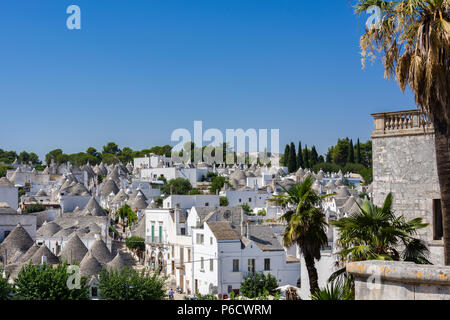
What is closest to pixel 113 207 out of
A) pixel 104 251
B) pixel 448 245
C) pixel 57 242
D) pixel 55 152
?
pixel 57 242

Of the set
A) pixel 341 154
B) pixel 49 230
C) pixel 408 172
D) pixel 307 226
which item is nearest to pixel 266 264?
pixel 307 226

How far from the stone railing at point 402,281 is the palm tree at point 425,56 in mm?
3744

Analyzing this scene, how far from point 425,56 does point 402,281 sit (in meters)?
4.67

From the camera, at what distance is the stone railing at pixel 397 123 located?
1398 cm

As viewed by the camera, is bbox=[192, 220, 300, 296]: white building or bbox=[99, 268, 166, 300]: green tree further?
bbox=[192, 220, 300, 296]: white building

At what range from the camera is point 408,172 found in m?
14.1

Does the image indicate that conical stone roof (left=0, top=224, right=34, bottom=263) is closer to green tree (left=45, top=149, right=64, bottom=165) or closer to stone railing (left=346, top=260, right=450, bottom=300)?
stone railing (left=346, top=260, right=450, bottom=300)

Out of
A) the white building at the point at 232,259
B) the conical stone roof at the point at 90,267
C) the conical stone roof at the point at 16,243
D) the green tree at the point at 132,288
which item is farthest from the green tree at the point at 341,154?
the green tree at the point at 132,288

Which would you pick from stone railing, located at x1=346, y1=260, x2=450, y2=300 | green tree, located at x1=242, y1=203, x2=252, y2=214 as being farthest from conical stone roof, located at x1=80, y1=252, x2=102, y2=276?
green tree, located at x1=242, y1=203, x2=252, y2=214

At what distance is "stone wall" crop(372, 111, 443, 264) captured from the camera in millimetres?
13688

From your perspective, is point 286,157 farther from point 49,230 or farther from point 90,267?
point 90,267

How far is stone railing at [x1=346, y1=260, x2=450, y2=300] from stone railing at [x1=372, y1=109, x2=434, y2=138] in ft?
26.3

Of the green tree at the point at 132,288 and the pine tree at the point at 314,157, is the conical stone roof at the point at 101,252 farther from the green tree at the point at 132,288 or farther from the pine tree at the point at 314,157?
the pine tree at the point at 314,157
